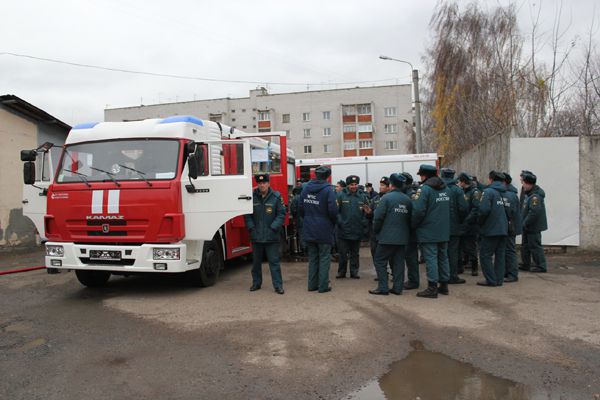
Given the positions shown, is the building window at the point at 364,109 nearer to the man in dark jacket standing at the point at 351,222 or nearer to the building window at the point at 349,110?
the building window at the point at 349,110

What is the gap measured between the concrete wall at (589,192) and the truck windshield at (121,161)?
9.04 m

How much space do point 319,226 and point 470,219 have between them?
2.71 meters

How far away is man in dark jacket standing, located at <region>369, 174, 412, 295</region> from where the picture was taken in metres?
7.02

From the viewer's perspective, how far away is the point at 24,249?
1453cm

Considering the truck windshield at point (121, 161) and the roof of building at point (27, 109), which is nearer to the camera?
the truck windshield at point (121, 161)

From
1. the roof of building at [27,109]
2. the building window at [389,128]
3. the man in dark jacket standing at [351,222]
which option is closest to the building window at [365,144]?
the building window at [389,128]

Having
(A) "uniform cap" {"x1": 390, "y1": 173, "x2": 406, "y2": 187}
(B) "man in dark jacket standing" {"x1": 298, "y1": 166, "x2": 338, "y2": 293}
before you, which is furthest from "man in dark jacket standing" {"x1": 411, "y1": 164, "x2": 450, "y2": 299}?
(B) "man in dark jacket standing" {"x1": 298, "y1": 166, "x2": 338, "y2": 293}

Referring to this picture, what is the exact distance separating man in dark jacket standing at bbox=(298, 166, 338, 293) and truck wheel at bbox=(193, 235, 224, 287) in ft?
5.12

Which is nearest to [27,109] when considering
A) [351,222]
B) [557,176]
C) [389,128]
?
[351,222]

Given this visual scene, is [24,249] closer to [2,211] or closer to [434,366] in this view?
[2,211]

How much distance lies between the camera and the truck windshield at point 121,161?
23.2ft

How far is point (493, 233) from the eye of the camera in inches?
303

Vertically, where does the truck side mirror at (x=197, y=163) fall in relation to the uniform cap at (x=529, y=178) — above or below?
above

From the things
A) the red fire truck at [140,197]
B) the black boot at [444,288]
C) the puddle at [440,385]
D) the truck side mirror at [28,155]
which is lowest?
the puddle at [440,385]
